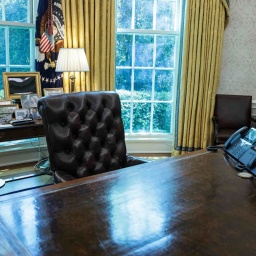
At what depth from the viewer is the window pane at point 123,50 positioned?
12.7ft

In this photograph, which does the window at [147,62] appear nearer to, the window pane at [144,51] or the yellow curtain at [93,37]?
the window pane at [144,51]

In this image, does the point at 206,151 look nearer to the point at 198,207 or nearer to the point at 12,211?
the point at 198,207

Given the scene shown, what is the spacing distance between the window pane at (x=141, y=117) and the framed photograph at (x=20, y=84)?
4.34 ft

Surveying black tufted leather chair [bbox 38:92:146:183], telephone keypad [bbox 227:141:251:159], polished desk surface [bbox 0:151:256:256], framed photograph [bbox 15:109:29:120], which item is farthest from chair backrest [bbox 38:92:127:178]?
framed photograph [bbox 15:109:29:120]

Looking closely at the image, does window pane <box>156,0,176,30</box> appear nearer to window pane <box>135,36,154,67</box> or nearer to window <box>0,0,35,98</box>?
window pane <box>135,36,154,67</box>

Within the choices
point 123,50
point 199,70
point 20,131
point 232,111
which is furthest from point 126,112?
point 20,131

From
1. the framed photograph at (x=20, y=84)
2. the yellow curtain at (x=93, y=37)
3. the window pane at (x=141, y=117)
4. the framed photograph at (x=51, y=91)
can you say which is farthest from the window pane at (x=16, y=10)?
the window pane at (x=141, y=117)

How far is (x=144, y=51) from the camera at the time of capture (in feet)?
13.0

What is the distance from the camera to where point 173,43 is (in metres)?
4.01

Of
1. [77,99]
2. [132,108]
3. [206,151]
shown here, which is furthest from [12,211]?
[132,108]

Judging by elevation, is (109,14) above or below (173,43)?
above

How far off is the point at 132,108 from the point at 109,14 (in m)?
1.20

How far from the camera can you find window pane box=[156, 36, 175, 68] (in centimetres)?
398

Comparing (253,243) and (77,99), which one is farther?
(77,99)
